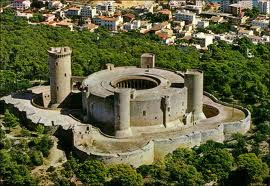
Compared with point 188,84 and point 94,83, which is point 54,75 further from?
point 188,84

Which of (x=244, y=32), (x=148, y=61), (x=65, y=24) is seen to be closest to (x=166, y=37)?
(x=244, y=32)

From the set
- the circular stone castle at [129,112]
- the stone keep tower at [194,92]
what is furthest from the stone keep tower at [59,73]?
the stone keep tower at [194,92]

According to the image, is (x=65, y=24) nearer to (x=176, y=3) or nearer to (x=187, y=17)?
(x=187, y=17)

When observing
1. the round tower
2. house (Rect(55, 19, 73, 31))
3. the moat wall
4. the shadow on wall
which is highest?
house (Rect(55, 19, 73, 31))

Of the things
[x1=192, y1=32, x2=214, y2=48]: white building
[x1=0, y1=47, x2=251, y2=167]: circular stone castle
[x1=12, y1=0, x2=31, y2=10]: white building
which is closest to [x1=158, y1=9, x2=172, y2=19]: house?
[x1=192, y1=32, x2=214, y2=48]: white building

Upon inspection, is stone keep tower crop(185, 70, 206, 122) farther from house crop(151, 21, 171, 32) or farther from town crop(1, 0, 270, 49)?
house crop(151, 21, 171, 32)

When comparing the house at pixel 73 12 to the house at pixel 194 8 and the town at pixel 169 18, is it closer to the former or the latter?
the town at pixel 169 18
